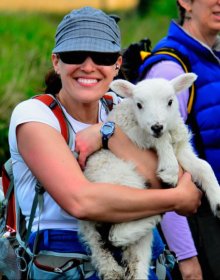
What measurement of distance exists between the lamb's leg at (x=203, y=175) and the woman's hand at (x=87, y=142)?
496 mm

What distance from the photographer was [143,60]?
5.26 m

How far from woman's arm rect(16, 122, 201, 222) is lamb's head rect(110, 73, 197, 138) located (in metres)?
0.39

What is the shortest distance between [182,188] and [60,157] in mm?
697

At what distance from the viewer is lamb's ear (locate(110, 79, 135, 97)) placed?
4.32m

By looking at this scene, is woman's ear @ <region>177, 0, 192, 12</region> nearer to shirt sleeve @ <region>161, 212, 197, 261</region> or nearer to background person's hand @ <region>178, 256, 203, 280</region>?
shirt sleeve @ <region>161, 212, 197, 261</region>

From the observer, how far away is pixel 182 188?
4.04m

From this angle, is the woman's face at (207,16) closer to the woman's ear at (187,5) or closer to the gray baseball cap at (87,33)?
the woman's ear at (187,5)

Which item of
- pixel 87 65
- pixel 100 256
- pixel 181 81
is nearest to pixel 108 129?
pixel 87 65

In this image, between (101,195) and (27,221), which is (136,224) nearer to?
(101,195)

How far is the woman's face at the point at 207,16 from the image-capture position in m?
5.33

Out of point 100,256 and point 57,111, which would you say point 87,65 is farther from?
point 100,256

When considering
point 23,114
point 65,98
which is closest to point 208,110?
point 65,98

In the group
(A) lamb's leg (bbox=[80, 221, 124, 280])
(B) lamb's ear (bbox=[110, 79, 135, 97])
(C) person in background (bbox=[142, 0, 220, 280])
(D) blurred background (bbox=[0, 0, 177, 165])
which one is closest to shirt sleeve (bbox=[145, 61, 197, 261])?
(C) person in background (bbox=[142, 0, 220, 280])

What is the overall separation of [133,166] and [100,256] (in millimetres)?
549
